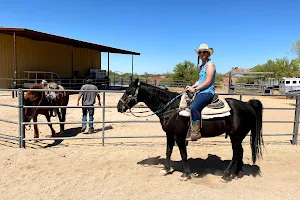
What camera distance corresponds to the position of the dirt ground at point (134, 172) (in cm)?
346

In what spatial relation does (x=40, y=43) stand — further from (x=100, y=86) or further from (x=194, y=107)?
(x=194, y=107)

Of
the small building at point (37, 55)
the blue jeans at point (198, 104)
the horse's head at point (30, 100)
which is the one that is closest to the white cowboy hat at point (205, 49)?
the blue jeans at point (198, 104)

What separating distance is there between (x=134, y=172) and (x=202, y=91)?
68.0 inches

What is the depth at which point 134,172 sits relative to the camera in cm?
418

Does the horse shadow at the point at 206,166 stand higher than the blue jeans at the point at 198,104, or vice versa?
the blue jeans at the point at 198,104

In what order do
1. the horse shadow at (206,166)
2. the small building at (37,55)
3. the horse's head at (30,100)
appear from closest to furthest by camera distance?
the horse shadow at (206,166), the horse's head at (30,100), the small building at (37,55)

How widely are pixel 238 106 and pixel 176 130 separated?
1062mm

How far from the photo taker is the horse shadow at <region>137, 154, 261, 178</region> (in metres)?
4.30

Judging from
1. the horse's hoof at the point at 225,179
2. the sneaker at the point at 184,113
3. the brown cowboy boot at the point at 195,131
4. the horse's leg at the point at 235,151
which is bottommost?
the horse's hoof at the point at 225,179

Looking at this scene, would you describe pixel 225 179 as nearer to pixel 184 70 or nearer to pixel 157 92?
pixel 157 92

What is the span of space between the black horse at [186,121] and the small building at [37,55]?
43.2 feet

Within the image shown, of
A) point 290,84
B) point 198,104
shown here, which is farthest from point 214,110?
point 290,84

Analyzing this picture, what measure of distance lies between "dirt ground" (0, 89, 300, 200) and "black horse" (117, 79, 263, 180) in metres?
0.33

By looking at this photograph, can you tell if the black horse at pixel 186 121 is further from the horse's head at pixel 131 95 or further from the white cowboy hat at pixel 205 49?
the white cowboy hat at pixel 205 49
